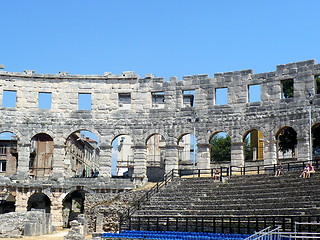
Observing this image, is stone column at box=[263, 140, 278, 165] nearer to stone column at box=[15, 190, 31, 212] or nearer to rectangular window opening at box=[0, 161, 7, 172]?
stone column at box=[15, 190, 31, 212]

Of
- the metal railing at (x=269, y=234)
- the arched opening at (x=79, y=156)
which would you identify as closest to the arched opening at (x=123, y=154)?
the arched opening at (x=79, y=156)

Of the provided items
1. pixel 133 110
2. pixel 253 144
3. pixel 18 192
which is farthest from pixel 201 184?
pixel 253 144

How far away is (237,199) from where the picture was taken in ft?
91.5

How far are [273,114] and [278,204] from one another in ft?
36.3

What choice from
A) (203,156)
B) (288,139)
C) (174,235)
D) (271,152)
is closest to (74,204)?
(203,156)

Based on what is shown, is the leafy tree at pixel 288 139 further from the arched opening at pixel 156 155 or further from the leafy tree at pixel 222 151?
the leafy tree at pixel 222 151

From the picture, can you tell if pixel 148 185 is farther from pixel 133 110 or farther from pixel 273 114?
pixel 273 114

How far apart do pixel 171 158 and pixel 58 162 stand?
320 inches

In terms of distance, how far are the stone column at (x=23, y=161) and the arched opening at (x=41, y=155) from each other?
17691 mm

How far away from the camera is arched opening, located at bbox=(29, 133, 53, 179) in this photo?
188 ft

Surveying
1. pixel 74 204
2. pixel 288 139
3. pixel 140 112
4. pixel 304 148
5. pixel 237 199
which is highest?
pixel 140 112

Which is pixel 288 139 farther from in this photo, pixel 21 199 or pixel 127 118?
pixel 21 199

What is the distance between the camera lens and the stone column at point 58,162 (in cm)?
3933

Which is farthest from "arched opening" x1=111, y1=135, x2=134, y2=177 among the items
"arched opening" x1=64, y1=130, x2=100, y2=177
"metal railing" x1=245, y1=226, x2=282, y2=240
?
"metal railing" x1=245, y1=226, x2=282, y2=240
